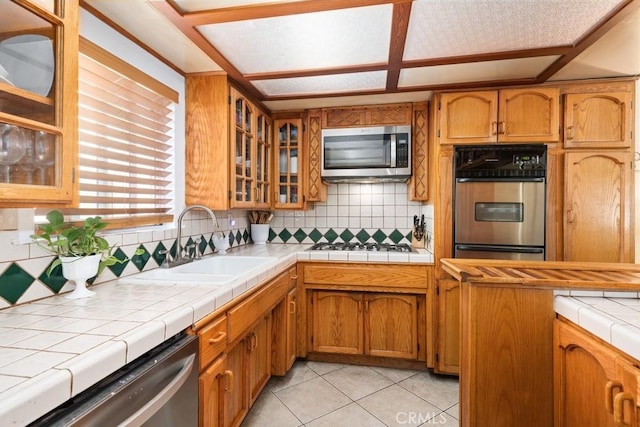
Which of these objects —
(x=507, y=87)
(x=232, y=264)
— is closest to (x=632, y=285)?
(x=507, y=87)

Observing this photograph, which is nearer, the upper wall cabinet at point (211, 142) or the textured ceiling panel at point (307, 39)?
the textured ceiling panel at point (307, 39)

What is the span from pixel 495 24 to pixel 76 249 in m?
2.09

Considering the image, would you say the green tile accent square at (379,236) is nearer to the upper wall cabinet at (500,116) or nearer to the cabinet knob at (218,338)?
the upper wall cabinet at (500,116)

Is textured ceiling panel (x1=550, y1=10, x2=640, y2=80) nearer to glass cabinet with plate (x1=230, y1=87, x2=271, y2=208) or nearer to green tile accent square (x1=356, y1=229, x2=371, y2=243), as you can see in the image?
green tile accent square (x1=356, y1=229, x2=371, y2=243)

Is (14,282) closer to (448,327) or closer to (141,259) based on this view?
(141,259)

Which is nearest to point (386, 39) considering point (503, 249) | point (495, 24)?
point (495, 24)

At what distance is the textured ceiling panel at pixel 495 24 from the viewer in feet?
4.41

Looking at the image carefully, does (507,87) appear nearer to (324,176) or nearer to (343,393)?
(324,176)

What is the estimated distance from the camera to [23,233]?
1104mm

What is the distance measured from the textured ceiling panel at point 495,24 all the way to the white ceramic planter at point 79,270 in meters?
1.70

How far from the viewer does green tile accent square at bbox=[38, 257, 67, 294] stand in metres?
1.15

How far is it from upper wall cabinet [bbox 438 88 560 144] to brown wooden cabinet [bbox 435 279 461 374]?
108cm

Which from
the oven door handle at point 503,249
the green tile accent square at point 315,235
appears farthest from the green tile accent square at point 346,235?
the oven door handle at point 503,249

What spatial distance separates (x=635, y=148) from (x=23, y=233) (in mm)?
3569
